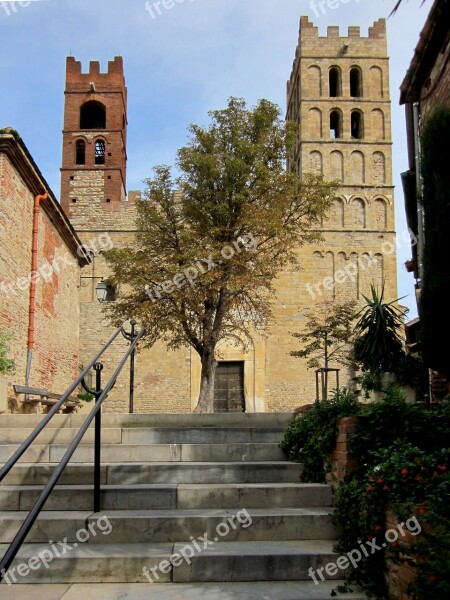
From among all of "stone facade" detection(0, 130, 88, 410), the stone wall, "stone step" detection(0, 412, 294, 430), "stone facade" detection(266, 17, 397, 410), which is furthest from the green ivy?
"stone facade" detection(266, 17, 397, 410)

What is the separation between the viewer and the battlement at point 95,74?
105ft

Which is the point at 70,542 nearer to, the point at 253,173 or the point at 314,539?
the point at 314,539

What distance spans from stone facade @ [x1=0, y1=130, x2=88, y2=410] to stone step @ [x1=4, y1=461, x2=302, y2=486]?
506 centimetres

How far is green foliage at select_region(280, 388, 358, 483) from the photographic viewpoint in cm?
461

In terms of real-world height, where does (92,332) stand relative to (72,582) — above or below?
above

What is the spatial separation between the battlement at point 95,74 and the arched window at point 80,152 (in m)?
3.26

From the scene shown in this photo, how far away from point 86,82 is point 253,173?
23.0 m

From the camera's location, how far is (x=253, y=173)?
41.5 ft

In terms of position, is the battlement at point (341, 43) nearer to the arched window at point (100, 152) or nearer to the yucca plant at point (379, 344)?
the arched window at point (100, 152)

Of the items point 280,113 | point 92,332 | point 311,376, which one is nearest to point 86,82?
point 92,332

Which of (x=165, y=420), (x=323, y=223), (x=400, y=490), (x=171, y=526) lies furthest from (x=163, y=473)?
(x=323, y=223)

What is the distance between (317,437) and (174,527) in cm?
136

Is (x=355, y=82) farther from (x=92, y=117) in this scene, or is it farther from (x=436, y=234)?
(x=436, y=234)

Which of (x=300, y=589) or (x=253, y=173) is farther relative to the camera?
(x=253, y=173)
